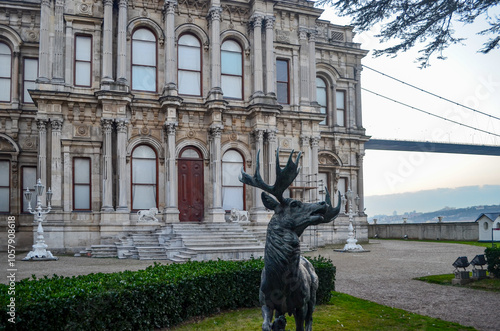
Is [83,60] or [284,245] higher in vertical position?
[83,60]

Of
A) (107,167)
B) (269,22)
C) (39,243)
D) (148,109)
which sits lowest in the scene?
(39,243)

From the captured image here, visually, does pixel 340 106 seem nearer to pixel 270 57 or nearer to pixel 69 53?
pixel 270 57

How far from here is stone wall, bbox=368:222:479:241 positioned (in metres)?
31.0

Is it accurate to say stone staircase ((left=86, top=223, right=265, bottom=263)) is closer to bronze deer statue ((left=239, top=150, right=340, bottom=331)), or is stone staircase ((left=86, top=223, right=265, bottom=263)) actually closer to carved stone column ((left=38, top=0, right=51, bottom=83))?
carved stone column ((left=38, top=0, right=51, bottom=83))

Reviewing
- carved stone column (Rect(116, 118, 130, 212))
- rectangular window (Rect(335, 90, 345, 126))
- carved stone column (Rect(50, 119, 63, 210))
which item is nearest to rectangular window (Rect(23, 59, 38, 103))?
carved stone column (Rect(50, 119, 63, 210))

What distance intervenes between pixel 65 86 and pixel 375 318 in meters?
17.7

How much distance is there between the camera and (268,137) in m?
23.7

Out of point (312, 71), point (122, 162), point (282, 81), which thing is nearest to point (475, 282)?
point (122, 162)

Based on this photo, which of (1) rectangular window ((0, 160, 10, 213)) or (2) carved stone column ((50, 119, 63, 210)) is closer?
(2) carved stone column ((50, 119, 63, 210))

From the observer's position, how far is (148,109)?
73.7 feet

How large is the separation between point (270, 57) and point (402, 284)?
14813mm

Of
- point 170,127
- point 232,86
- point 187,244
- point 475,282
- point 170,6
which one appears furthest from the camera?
point 232,86

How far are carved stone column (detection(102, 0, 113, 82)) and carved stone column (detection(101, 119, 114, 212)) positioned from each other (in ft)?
7.10

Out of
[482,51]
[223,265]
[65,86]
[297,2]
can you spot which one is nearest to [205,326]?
[223,265]
